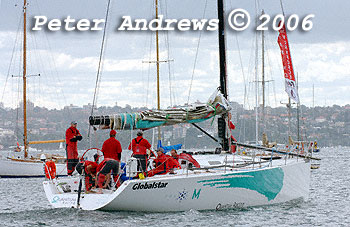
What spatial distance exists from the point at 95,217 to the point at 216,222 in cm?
286

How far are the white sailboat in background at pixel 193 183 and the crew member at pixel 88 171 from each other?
299 millimetres

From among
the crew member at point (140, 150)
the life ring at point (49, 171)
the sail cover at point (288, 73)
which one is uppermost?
the sail cover at point (288, 73)

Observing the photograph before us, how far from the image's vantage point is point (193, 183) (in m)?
14.6

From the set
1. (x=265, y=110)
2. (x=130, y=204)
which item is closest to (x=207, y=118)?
(x=130, y=204)

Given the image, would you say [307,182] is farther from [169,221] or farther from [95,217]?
[95,217]

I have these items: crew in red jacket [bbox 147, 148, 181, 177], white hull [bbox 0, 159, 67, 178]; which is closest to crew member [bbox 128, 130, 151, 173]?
crew in red jacket [bbox 147, 148, 181, 177]

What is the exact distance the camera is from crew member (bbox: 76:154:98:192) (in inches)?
579

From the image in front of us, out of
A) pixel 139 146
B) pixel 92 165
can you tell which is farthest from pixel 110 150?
pixel 139 146

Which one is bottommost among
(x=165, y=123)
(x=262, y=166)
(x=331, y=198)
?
(x=331, y=198)

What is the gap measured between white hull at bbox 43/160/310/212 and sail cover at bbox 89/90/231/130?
1.49m

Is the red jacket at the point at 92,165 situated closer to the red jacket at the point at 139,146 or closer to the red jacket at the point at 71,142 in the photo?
the red jacket at the point at 139,146

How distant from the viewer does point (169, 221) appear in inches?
550

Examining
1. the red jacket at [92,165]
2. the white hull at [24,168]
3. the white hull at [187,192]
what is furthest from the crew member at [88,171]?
the white hull at [24,168]

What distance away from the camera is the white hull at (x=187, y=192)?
1401 cm
